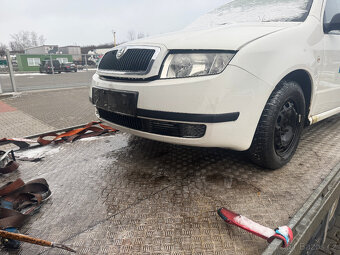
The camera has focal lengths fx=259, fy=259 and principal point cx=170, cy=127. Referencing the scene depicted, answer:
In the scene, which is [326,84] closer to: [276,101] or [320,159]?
[320,159]

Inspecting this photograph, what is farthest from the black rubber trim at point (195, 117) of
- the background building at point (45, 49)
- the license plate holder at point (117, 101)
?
the background building at point (45, 49)

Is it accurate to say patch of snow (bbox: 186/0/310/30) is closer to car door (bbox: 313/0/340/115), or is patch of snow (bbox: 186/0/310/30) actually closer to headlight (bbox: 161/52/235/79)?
car door (bbox: 313/0/340/115)

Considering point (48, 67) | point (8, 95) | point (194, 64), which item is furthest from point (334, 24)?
point (48, 67)

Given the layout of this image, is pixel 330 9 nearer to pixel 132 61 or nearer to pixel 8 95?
pixel 132 61

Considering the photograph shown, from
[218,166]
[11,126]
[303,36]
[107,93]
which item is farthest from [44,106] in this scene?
[303,36]

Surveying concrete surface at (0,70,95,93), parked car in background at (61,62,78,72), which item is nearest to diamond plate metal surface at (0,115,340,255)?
concrete surface at (0,70,95,93)

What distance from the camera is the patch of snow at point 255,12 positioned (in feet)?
7.38

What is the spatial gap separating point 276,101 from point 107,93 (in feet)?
4.19

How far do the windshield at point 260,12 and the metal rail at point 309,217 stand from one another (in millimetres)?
1343

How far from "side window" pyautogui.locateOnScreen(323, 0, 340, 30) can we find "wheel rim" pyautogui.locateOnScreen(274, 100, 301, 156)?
2.93 feet

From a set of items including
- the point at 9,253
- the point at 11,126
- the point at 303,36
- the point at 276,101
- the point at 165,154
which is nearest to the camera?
the point at 9,253

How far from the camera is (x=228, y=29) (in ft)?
6.39

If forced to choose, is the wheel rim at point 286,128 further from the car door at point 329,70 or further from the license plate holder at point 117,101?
the license plate holder at point 117,101

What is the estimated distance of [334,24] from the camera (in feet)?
7.27
